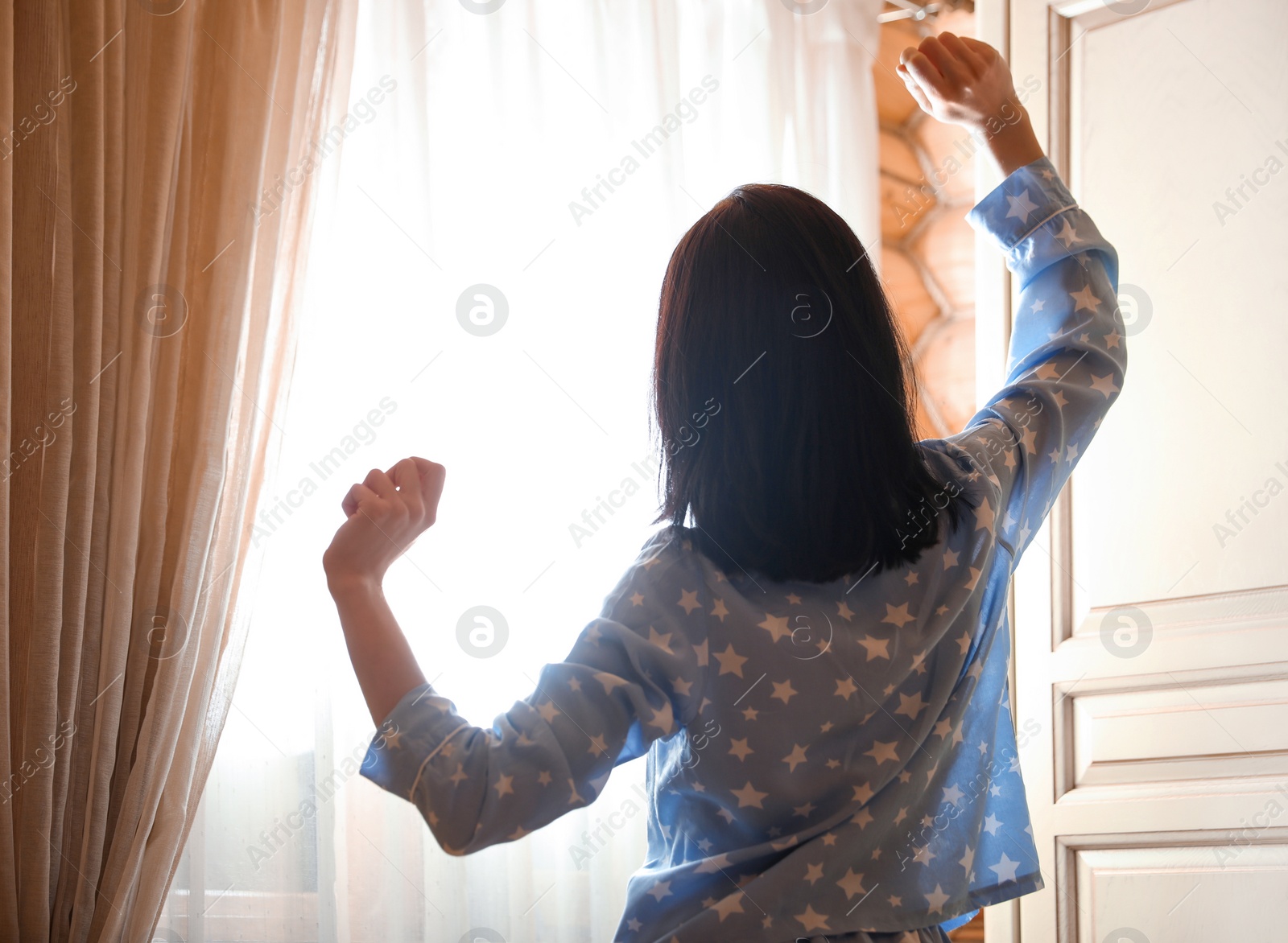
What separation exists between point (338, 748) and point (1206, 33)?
162cm

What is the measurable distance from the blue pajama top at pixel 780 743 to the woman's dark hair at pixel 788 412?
2cm

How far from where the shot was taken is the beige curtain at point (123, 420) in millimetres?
1143

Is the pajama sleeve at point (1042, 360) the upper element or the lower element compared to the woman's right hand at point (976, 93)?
lower

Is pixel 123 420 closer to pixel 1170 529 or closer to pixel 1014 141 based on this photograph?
pixel 1014 141

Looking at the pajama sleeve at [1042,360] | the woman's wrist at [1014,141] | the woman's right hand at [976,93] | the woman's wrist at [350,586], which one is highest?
the woman's right hand at [976,93]

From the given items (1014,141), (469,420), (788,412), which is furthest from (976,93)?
(469,420)

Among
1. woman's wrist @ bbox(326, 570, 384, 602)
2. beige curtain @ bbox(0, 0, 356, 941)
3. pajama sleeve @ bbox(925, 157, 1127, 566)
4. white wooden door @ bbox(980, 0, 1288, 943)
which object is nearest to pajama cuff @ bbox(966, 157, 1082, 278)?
pajama sleeve @ bbox(925, 157, 1127, 566)

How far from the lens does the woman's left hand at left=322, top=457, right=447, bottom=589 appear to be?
1.99 ft

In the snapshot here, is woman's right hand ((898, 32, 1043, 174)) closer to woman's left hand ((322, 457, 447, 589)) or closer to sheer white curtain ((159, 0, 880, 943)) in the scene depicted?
woman's left hand ((322, 457, 447, 589))

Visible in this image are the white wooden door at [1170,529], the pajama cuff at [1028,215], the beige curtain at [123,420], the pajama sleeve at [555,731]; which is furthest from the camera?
the white wooden door at [1170,529]

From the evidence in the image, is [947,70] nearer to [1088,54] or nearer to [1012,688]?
[1088,54]

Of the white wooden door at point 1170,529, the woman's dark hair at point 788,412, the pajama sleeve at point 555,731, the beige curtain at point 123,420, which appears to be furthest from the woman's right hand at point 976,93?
the beige curtain at point 123,420

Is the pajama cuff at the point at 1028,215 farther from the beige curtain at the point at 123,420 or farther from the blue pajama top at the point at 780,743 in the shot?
the beige curtain at the point at 123,420

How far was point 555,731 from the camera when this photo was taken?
567 millimetres
